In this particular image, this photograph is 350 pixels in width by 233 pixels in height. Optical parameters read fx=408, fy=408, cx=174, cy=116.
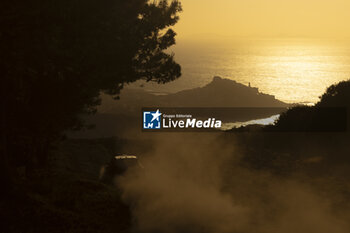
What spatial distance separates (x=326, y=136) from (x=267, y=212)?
1737cm

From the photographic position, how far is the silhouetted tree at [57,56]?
34.8ft

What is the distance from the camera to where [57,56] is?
38.1 ft

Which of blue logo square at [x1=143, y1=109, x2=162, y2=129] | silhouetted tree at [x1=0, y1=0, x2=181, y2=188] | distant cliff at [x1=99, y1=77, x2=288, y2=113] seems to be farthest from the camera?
distant cliff at [x1=99, y1=77, x2=288, y2=113]

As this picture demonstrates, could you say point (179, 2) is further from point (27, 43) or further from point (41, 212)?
point (41, 212)

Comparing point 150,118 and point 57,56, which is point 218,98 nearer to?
point 150,118

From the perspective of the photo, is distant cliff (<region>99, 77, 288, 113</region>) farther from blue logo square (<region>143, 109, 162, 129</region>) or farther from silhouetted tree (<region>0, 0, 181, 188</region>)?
silhouetted tree (<region>0, 0, 181, 188</region>)

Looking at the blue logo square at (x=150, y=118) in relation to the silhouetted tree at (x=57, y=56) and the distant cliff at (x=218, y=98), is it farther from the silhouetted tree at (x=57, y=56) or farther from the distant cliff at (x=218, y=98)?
the distant cliff at (x=218, y=98)

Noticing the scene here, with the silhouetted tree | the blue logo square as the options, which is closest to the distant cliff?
the blue logo square

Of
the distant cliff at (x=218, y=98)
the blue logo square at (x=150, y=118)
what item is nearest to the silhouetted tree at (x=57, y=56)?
the blue logo square at (x=150, y=118)

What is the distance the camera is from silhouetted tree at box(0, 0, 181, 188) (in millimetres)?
10602

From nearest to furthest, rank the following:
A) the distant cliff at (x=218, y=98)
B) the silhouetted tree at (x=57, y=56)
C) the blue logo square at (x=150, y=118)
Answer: the silhouetted tree at (x=57, y=56) < the blue logo square at (x=150, y=118) < the distant cliff at (x=218, y=98)

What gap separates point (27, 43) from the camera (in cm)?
1087

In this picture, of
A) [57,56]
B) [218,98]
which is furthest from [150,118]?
[218,98]

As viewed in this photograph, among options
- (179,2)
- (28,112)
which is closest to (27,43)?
(28,112)
